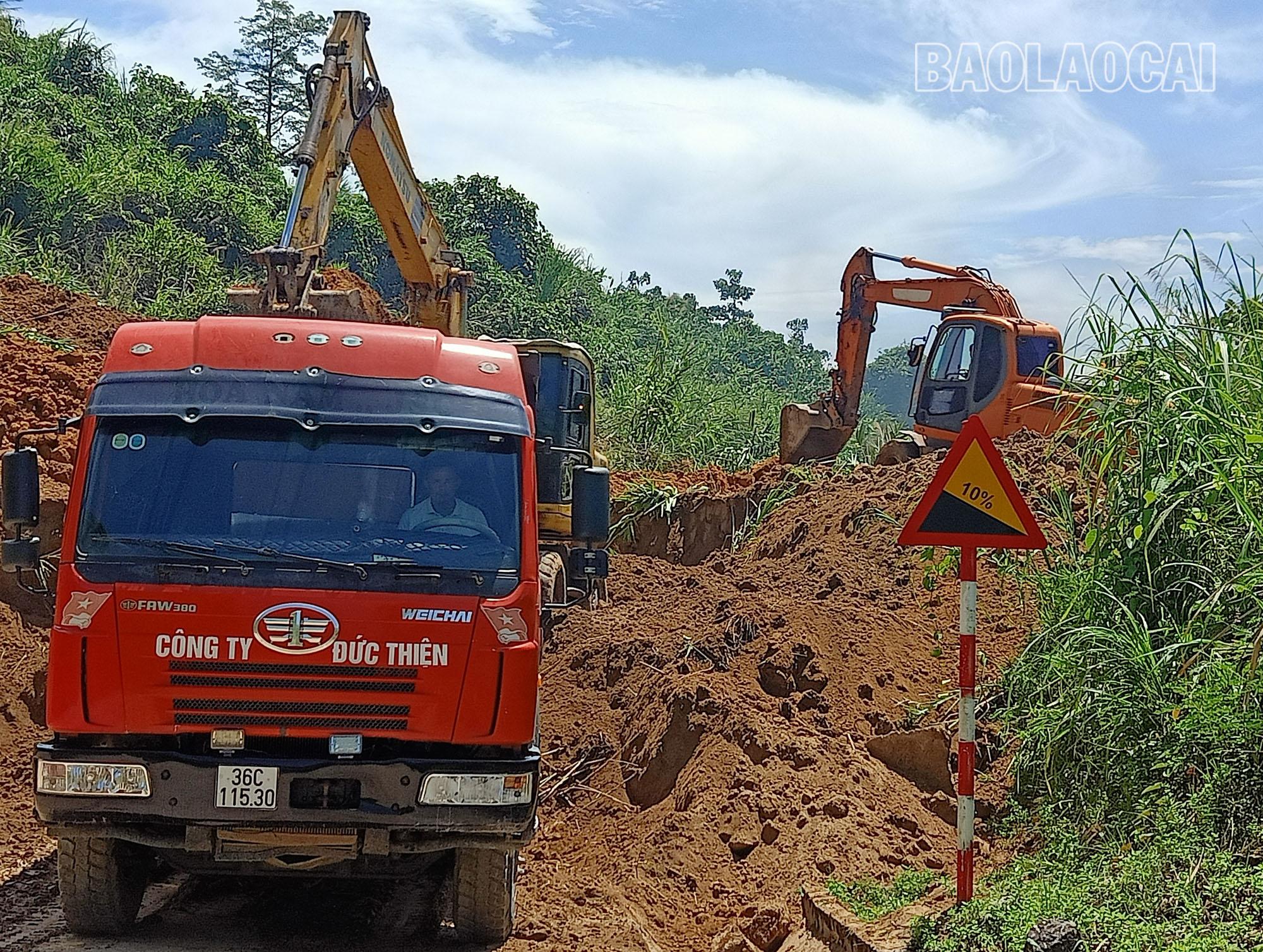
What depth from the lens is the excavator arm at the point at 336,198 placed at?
10.7 meters

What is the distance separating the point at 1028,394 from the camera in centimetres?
1579

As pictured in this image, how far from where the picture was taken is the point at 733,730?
8602mm

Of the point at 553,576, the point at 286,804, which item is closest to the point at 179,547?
the point at 286,804

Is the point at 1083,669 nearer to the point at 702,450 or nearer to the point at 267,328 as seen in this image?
the point at 267,328

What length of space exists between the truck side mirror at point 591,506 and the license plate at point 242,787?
2007 millimetres

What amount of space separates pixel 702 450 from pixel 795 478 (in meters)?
7.28

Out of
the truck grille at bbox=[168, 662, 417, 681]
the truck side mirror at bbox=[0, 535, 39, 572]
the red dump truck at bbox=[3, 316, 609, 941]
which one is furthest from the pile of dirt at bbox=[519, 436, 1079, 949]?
the truck side mirror at bbox=[0, 535, 39, 572]

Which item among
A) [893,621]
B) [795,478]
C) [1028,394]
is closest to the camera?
[893,621]

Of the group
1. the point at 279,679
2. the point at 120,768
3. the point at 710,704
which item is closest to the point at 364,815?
the point at 279,679

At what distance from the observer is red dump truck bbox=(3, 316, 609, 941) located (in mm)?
5688

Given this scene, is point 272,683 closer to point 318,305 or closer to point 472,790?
point 472,790

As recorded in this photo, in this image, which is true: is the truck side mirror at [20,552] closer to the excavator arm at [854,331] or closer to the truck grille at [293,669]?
the truck grille at [293,669]

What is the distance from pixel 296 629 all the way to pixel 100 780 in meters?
1.06

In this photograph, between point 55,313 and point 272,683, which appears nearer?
point 272,683
